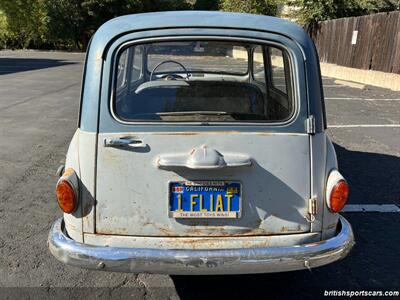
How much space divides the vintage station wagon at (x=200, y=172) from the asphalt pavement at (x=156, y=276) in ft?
1.98

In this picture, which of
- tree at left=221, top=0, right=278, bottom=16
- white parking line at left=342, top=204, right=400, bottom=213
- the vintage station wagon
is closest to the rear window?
the vintage station wagon

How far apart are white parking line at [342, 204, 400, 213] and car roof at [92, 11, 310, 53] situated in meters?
2.30

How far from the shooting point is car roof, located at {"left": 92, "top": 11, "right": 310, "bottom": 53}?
2730mm

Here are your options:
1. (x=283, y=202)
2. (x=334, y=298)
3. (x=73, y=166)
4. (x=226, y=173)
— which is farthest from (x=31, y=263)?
(x=334, y=298)

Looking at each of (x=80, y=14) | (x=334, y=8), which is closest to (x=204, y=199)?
(x=334, y=8)

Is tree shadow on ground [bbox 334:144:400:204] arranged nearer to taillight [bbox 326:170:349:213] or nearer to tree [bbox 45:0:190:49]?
taillight [bbox 326:170:349:213]

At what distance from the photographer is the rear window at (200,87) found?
9.32 feet

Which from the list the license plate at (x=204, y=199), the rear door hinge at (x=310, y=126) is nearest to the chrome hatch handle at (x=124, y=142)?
the license plate at (x=204, y=199)

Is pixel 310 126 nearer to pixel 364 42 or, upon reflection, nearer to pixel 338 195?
pixel 338 195

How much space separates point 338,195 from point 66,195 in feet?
5.51

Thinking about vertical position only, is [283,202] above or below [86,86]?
below

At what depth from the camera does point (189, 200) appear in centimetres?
273

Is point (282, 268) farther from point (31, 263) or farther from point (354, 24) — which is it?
point (354, 24)

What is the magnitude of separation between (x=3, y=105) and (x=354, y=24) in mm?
12972
